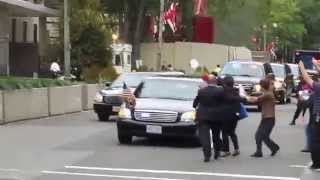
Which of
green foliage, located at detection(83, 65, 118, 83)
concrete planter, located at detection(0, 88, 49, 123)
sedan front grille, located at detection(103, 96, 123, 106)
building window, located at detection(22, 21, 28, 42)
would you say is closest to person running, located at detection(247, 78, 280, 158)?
sedan front grille, located at detection(103, 96, 123, 106)

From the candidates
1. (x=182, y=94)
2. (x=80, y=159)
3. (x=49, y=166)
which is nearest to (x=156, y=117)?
(x=182, y=94)

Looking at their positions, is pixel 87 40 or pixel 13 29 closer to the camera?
pixel 87 40

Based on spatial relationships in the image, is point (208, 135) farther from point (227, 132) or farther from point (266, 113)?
point (266, 113)

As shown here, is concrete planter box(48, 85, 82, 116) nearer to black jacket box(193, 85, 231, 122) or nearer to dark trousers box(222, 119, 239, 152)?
dark trousers box(222, 119, 239, 152)

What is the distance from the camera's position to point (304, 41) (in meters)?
105

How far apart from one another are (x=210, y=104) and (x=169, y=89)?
365cm

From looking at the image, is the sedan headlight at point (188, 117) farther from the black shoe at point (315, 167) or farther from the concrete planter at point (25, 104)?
the concrete planter at point (25, 104)

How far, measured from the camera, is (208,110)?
14.5 meters

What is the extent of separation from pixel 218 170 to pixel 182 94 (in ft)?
15.8

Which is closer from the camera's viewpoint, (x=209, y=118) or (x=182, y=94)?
(x=209, y=118)

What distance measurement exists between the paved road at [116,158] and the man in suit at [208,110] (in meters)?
0.40

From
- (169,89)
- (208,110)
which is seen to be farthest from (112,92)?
(208,110)

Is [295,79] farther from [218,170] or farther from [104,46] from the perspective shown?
[218,170]

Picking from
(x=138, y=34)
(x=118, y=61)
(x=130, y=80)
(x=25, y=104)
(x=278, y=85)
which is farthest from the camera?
(x=118, y=61)
